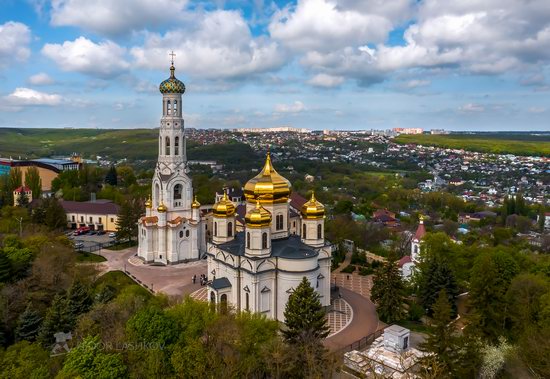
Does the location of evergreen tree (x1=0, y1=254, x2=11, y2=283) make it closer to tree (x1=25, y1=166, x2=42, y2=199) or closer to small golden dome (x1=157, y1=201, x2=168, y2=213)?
small golden dome (x1=157, y1=201, x2=168, y2=213)

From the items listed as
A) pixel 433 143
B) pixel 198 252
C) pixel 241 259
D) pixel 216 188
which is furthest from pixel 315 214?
pixel 433 143

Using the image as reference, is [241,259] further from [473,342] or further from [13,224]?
[13,224]

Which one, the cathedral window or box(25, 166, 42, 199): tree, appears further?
box(25, 166, 42, 199): tree

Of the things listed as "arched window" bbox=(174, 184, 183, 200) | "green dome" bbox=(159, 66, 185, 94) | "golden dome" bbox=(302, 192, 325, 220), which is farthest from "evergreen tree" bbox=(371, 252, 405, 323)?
"green dome" bbox=(159, 66, 185, 94)

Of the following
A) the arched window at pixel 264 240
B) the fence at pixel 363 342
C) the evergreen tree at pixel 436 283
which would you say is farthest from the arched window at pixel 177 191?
the evergreen tree at pixel 436 283

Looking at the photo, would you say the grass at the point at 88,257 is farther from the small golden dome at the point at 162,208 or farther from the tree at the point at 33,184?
the tree at the point at 33,184

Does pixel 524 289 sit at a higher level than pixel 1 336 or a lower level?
higher

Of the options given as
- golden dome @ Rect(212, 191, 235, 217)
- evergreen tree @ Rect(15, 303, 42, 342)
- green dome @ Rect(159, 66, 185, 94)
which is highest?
green dome @ Rect(159, 66, 185, 94)
